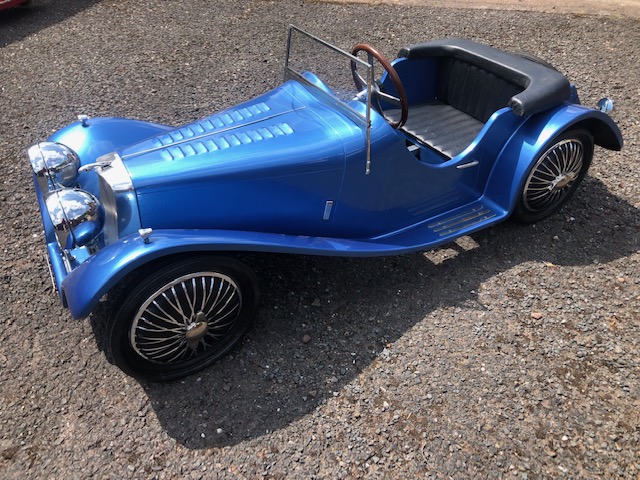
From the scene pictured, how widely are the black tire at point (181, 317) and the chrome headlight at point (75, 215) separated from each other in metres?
0.45

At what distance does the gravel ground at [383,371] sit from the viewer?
263 centimetres

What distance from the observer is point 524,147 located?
3588 mm

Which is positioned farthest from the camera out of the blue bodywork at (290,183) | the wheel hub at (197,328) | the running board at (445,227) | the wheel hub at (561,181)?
the wheel hub at (561,181)

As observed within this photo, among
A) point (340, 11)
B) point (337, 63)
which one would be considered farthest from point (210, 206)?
point (340, 11)

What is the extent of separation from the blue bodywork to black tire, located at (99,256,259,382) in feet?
0.40

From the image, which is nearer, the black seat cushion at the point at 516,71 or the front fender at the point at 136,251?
the front fender at the point at 136,251

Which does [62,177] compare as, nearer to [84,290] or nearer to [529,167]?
[84,290]

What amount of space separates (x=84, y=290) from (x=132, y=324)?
0.29 meters

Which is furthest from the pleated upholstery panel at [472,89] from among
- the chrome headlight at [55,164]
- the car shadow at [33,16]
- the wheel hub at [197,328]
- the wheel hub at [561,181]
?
the car shadow at [33,16]

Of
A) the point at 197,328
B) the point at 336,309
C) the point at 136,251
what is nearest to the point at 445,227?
the point at 336,309

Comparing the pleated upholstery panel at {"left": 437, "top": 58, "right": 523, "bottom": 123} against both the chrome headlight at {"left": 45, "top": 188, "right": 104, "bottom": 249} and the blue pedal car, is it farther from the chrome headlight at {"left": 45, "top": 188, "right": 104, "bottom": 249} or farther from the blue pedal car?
the chrome headlight at {"left": 45, "top": 188, "right": 104, "bottom": 249}

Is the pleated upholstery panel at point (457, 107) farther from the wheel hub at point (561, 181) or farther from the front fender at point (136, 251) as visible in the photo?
the front fender at point (136, 251)

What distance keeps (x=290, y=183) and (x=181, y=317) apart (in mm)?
942

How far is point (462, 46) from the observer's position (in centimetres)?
416
